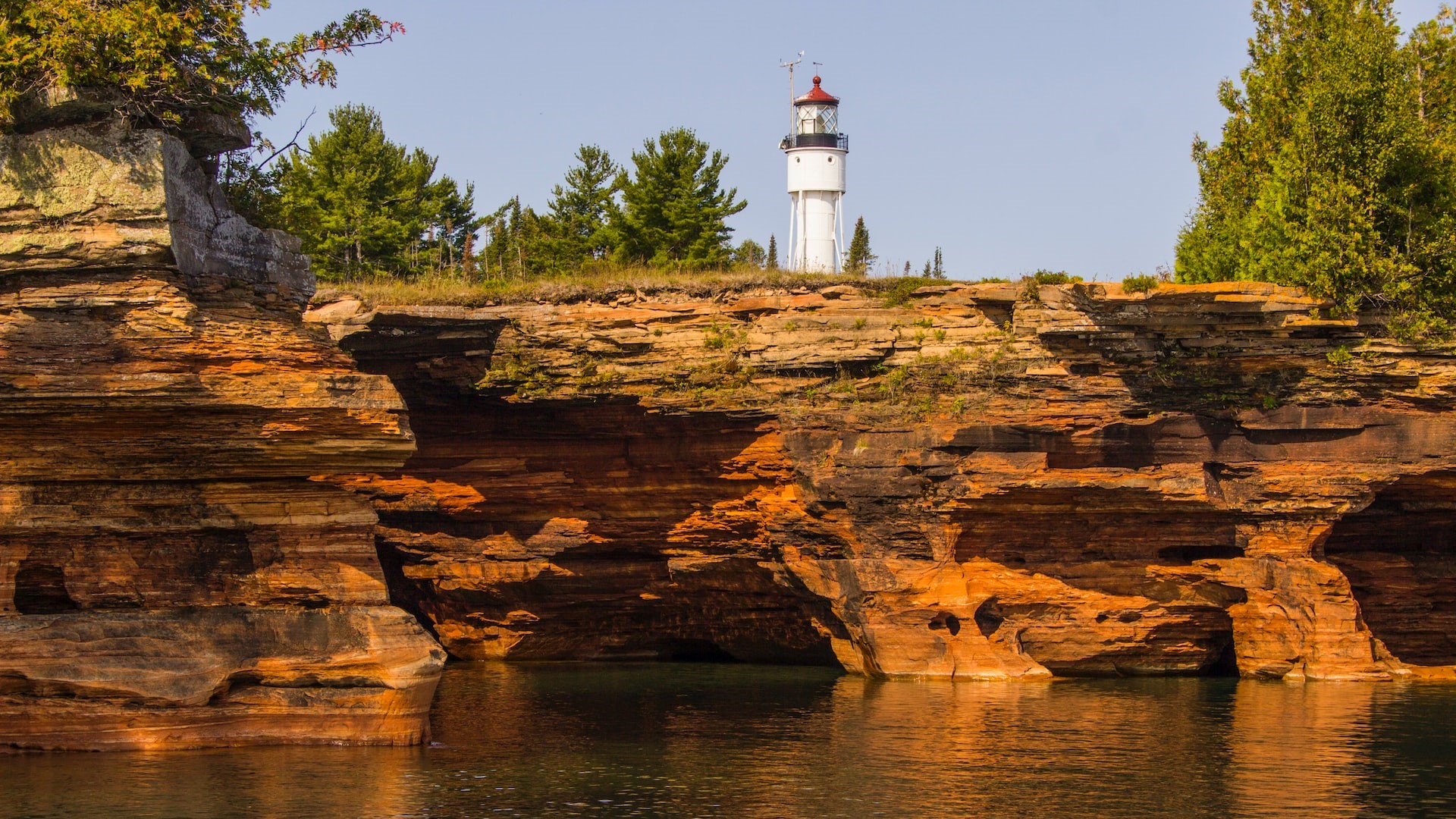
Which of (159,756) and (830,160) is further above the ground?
(830,160)

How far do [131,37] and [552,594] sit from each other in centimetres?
1718

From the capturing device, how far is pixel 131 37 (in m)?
20.9

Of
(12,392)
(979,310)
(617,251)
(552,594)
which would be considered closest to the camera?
(12,392)

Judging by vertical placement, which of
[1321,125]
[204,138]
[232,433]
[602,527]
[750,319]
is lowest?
[602,527]

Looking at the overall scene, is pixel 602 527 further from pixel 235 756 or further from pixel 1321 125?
pixel 1321 125

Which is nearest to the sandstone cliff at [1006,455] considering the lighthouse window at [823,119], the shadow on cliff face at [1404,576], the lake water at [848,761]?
the shadow on cliff face at [1404,576]

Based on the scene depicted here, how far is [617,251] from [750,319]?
41.4 feet

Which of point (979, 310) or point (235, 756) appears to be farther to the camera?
point (979, 310)

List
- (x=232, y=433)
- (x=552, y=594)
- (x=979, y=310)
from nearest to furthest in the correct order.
Result: (x=232, y=433)
(x=979, y=310)
(x=552, y=594)

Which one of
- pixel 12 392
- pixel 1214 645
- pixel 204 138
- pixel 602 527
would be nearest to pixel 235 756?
pixel 12 392

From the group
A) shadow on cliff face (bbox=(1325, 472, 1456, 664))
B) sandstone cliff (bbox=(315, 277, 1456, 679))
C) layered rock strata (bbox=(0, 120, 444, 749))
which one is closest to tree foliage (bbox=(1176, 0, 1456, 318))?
sandstone cliff (bbox=(315, 277, 1456, 679))

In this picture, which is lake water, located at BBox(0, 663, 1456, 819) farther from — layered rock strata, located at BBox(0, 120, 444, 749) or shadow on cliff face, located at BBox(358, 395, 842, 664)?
shadow on cliff face, located at BBox(358, 395, 842, 664)

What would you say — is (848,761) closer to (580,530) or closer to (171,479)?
(171,479)

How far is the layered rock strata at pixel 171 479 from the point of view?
800 inches
